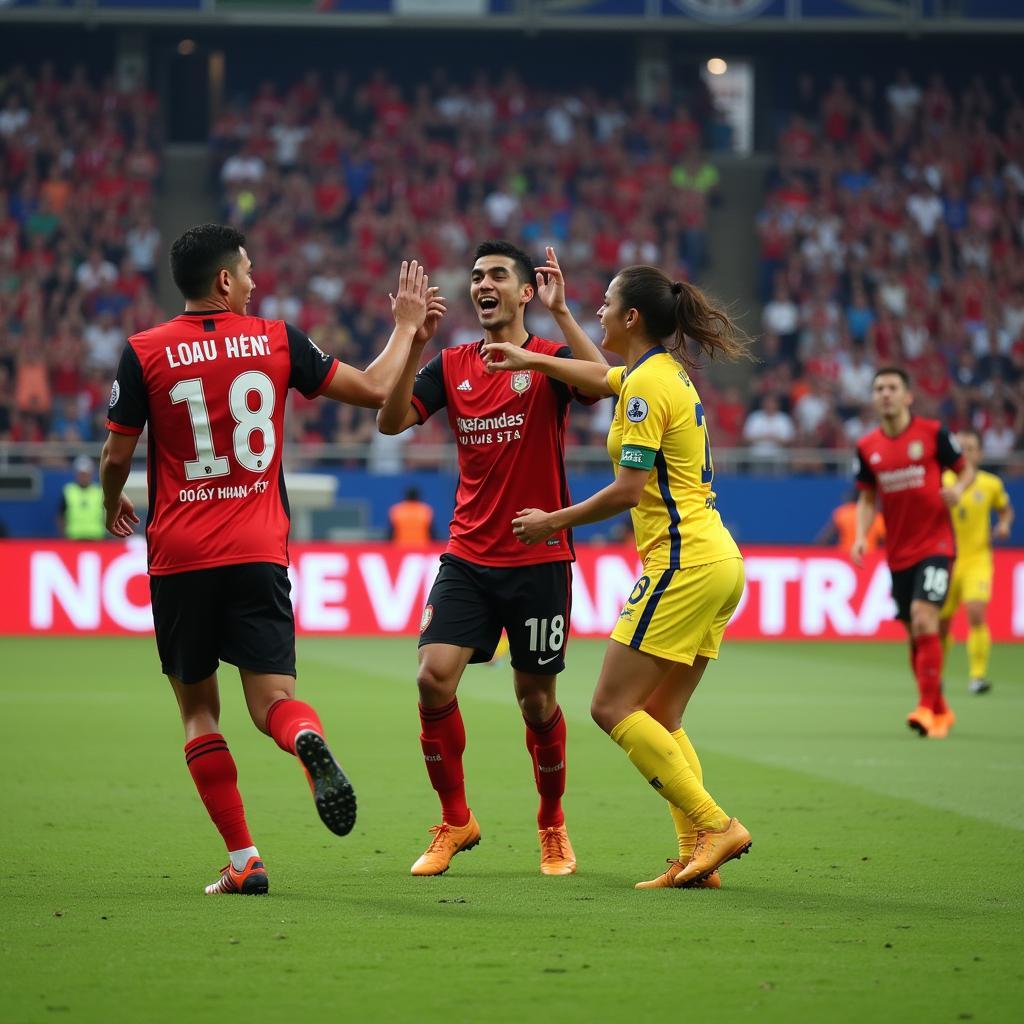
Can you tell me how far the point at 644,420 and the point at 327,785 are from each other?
1.74 meters

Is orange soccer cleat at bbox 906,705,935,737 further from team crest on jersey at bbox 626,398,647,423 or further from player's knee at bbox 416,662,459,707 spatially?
team crest on jersey at bbox 626,398,647,423

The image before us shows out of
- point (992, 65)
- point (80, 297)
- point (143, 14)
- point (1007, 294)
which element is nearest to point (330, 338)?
point (80, 297)

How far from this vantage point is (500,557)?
263 inches

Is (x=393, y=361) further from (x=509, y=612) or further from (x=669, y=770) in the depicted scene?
(x=669, y=770)

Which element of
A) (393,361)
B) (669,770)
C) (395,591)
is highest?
(393,361)

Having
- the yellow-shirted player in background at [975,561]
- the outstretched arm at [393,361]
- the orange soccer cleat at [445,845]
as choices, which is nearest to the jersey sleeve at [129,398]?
the outstretched arm at [393,361]

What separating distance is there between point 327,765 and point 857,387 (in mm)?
22166

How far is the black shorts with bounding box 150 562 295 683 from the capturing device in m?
5.84

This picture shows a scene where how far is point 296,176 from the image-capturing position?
28.7 metres

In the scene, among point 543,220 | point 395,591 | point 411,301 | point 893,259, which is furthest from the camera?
point 893,259

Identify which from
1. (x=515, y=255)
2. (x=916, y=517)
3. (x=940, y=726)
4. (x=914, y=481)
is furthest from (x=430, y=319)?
(x=940, y=726)

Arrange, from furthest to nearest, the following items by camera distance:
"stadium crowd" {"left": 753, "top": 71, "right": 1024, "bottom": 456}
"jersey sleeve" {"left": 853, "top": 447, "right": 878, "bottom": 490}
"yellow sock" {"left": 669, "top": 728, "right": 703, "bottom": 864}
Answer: "stadium crowd" {"left": 753, "top": 71, "right": 1024, "bottom": 456} < "jersey sleeve" {"left": 853, "top": 447, "right": 878, "bottom": 490} < "yellow sock" {"left": 669, "top": 728, "right": 703, "bottom": 864}

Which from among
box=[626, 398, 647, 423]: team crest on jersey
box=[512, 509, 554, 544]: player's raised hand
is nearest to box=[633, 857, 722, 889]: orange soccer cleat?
box=[512, 509, 554, 544]: player's raised hand

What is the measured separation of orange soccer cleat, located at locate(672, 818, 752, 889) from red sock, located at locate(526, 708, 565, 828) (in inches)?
29.5
